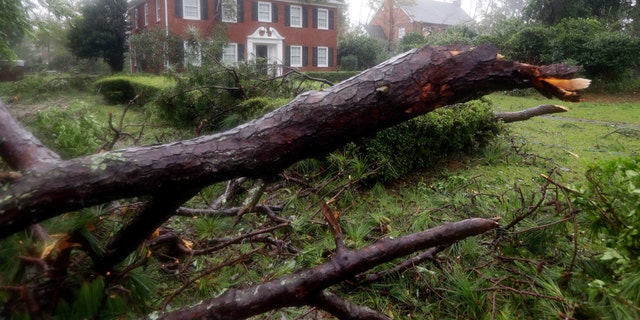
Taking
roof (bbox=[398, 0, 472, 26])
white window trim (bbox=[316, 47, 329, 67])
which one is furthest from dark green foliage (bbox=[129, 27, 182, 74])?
roof (bbox=[398, 0, 472, 26])

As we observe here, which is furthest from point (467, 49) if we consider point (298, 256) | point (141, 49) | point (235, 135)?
point (141, 49)

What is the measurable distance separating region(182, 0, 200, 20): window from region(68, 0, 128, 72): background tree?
4.16m

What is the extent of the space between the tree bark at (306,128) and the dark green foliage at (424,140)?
2822 millimetres

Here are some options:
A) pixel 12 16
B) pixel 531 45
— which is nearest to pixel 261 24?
pixel 531 45

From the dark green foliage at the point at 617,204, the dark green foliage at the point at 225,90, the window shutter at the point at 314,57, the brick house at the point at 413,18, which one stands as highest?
the brick house at the point at 413,18

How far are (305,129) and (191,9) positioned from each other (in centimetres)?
2269

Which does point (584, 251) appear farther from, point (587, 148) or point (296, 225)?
point (587, 148)

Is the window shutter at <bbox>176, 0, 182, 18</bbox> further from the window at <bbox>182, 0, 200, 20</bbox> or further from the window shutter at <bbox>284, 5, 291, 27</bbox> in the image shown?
the window shutter at <bbox>284, 5, 291, 27</bbox>

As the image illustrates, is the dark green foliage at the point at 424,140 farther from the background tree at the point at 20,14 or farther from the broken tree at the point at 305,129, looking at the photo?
the background tree at the point at 20,14

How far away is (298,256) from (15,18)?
37.8ft

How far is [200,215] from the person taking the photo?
136 inches

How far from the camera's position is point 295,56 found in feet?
86.6

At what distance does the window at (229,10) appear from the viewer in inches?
909

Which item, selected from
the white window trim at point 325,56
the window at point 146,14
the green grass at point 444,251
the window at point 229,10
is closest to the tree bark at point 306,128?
the green grass at point 444,251
